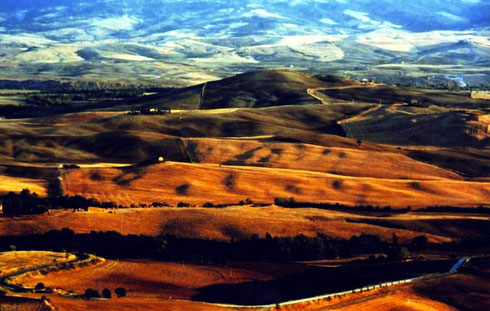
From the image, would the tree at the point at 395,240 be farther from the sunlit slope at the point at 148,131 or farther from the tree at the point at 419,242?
the sunlit slope at the point at 148,131

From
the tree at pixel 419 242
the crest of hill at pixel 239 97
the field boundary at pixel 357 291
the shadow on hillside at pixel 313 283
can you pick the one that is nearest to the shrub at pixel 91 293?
the shadow on hillside at pixel 313 283

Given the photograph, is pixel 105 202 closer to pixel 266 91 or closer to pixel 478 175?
pixel 478 175

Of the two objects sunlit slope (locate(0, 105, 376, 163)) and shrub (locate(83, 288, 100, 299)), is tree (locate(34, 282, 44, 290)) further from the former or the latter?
sunlit slope (locate(0, 105, 376, 163))

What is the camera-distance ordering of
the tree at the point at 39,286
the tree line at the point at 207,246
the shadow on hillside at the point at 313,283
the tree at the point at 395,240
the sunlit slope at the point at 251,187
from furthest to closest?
the sunlit slope at the point at 251,187 → the tree at the point at 395,240 → the tree line at the point at 207,246 → the tree at the point at 39,286 → the shadow on hillside at the point at 313,283

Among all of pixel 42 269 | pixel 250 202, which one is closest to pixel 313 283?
pixel 42 269

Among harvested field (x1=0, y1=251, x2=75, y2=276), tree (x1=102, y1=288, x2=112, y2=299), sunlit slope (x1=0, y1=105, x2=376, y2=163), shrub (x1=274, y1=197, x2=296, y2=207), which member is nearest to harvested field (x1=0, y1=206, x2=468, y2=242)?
shrub (x1=274, y1=197, x2=296, y2=207)

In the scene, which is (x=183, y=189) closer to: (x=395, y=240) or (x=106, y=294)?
(x=395, y=240)

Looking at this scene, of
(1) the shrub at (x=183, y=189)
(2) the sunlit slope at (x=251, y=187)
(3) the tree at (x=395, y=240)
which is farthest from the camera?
(1) the shrub at (x=183, y=189)

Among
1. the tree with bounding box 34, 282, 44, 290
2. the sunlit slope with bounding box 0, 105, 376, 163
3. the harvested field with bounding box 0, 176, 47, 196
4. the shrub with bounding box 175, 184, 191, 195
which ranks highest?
the sunlit slope with bounding box 0, 105, 376, 163

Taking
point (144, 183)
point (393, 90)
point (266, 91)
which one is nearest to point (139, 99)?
point (266, 91)
